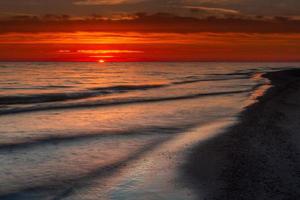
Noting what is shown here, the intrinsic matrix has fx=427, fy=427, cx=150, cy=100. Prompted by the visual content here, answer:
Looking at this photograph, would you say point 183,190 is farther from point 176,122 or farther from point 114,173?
point 176,122

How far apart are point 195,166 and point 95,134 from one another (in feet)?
21.0

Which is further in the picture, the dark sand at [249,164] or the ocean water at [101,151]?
the ocean water at [101,151]

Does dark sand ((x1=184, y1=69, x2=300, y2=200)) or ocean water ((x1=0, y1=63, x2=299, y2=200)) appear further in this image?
ocean water ((x1=0, y1=63, x2=299, y2=200))

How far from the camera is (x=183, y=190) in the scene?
877cm

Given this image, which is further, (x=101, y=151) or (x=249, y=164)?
(x=101, y=151)

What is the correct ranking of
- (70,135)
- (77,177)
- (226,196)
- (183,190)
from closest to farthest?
(226,196) < (183,190) < (77,177) < (70,135)

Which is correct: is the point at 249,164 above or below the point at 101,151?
above

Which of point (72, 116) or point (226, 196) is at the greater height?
point (226, 196)

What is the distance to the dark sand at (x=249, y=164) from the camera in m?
8.48

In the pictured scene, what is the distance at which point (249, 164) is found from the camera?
34.6ft

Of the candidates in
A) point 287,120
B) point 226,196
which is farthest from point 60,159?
point 287,120

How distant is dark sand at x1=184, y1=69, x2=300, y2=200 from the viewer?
27.8ft

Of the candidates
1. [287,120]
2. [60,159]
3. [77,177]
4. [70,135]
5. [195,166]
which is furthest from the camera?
[287,120]

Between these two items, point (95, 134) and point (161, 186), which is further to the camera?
point (95, 134)
